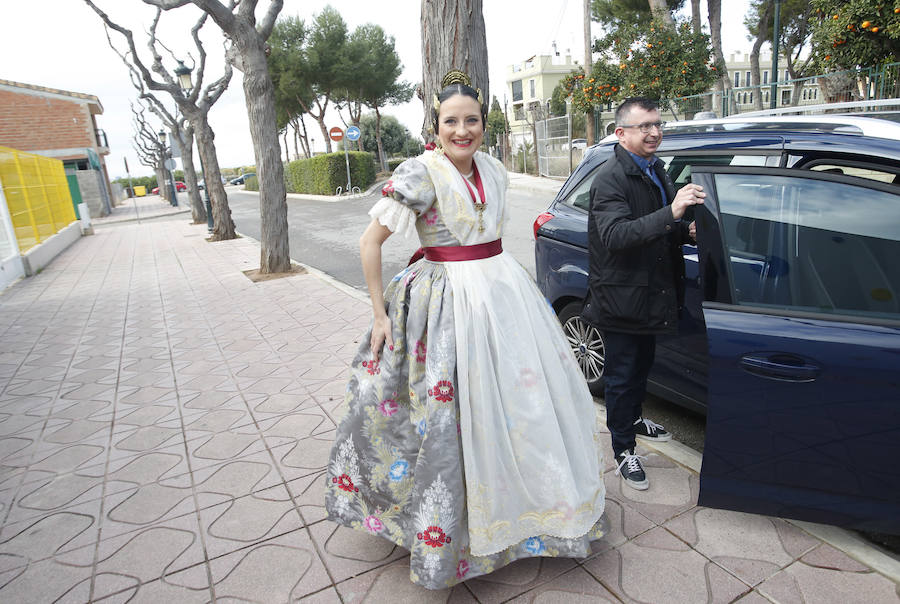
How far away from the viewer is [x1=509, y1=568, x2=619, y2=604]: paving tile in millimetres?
2092

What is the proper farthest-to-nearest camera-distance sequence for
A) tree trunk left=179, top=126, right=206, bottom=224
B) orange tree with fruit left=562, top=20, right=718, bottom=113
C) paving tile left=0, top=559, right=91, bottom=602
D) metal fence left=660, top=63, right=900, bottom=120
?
tree trunk left=179, top=126, right=206, bottom=224, orange tree with fruit left=562, top=20, right=718, bottom=113, metal fence left=660, top=63, right=900, bottom=120, paving tile left=0, top=559, right=91, bottom=602

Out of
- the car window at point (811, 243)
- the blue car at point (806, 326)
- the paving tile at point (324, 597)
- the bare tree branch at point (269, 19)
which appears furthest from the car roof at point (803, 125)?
the bare tree branch at point (269, 19)

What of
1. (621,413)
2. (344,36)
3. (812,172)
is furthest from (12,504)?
(344,36)

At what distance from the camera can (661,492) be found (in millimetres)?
2701

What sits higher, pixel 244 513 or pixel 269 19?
pixel 269 19

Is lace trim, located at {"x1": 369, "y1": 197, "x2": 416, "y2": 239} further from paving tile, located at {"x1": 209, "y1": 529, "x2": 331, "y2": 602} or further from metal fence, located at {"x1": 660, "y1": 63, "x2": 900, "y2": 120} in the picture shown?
metal fence, located at {"x1": 660, "y1": 63, "x2": 900, "y2": 120}

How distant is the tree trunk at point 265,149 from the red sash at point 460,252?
23.9 ft

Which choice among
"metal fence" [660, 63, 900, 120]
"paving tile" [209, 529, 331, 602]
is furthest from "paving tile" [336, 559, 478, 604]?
"metal fence" [660, 63, 900, 120]

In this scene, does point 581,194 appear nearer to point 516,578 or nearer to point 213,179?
point 516,578

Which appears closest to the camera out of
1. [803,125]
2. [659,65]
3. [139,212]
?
[803,125]

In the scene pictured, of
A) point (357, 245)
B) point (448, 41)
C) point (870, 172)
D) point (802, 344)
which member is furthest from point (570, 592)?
point (357, 245)

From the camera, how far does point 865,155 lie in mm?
2314

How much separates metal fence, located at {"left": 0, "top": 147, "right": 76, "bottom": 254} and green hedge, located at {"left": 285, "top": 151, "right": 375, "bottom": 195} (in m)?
12.4

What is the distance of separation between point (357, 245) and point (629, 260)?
412 inches
